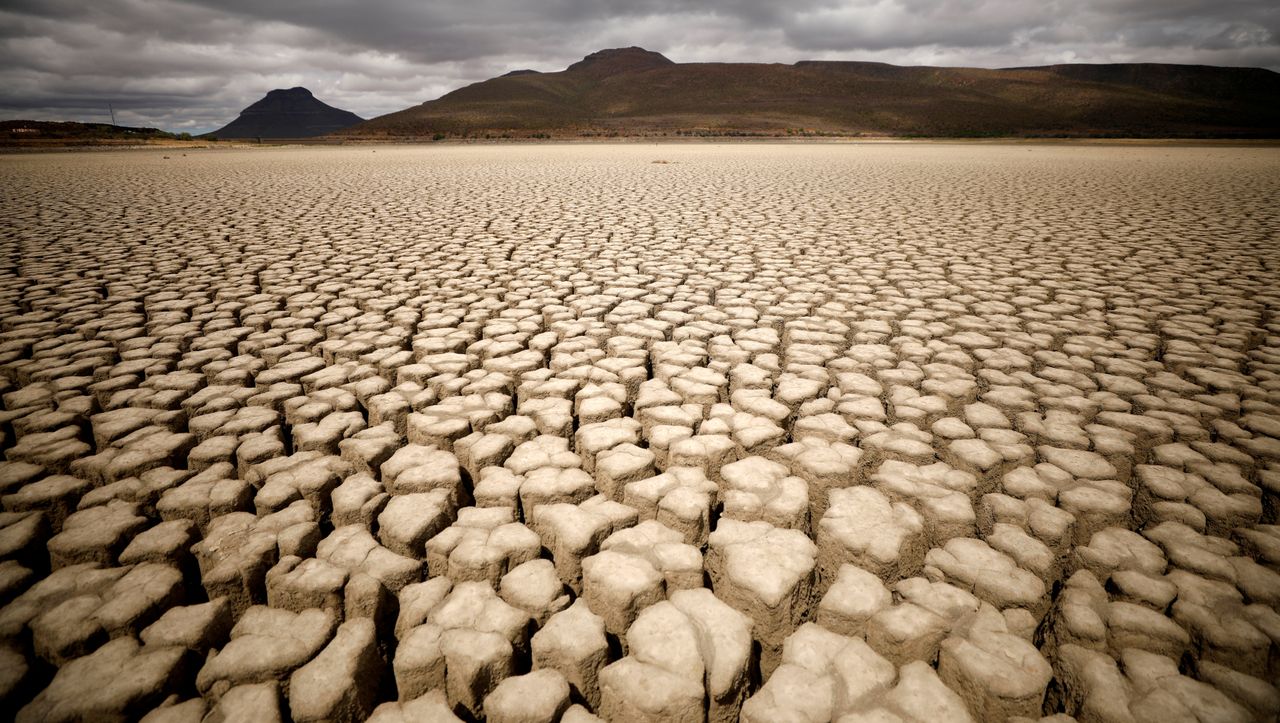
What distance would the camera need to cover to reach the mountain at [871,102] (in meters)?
40.5

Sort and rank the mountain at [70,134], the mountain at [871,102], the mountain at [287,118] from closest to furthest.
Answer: the mountain at [70,134] → the mountain at [871,102] → the mountain at [287,118]

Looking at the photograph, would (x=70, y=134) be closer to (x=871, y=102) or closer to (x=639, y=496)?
(x=639, y=496)

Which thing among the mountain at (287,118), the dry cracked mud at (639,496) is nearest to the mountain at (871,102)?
the dry cracked mud at (639,496)

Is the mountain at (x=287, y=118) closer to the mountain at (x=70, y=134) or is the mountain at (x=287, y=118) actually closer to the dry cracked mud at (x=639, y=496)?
the mountain at (x=70, y=134)

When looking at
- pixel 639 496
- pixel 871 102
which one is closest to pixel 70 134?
pixel 639 496

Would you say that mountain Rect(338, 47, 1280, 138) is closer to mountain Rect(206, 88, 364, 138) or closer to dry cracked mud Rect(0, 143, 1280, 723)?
dry cracked mud Rect(0, 143, 1280, 723)

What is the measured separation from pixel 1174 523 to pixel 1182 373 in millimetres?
1082

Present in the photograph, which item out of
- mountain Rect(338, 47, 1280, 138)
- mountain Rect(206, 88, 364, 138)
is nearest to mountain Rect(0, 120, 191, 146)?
mountain Rect(338, 47, 1280, 138)

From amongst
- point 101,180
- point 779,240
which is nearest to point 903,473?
point 779,240

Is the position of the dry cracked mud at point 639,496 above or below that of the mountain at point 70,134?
below

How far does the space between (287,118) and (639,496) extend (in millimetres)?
234295

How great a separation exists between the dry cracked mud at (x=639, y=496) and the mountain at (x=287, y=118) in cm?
21070

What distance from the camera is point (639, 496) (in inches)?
50.3

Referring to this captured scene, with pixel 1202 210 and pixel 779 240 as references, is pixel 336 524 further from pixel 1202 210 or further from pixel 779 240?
pixel 1202 210
